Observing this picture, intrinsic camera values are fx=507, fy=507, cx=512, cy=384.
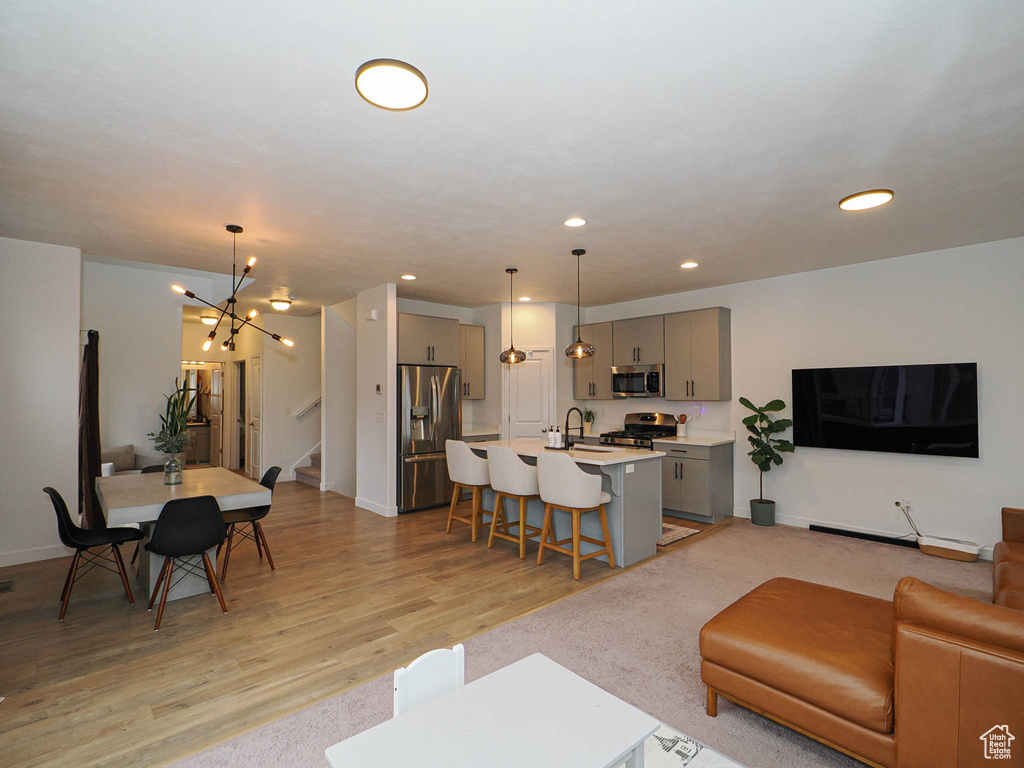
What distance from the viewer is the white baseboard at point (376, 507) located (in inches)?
234

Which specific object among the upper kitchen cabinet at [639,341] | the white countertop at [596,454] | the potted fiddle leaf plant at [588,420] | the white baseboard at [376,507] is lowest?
the white baseboard at [376,507]

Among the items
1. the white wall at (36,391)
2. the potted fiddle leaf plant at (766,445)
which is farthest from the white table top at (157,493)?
the potted fiddle leaf plant at (766,445)

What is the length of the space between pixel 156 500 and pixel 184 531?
34 cm

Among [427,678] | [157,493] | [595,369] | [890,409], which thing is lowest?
[427,678]

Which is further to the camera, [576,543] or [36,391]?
[36,391]

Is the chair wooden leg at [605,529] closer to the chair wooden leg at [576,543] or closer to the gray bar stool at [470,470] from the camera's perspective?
the chair wooden leg at [576,543]

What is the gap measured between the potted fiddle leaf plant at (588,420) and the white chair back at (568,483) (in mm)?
3337

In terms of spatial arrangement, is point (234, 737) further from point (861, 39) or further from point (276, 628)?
point (861, 39)

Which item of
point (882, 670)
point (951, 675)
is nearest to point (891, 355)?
point (882, 670)

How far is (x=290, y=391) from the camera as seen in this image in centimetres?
823

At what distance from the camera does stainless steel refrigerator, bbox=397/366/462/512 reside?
19.9 ft

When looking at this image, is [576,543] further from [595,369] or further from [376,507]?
[595,369]

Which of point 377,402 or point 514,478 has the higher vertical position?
point 377,402

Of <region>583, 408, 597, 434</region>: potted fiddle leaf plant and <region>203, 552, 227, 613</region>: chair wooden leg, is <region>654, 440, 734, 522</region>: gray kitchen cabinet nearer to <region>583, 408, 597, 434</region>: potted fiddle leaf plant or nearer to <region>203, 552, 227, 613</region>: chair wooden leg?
<region>583, 408, 597, 434</region>: potted fiddle leaf plant
